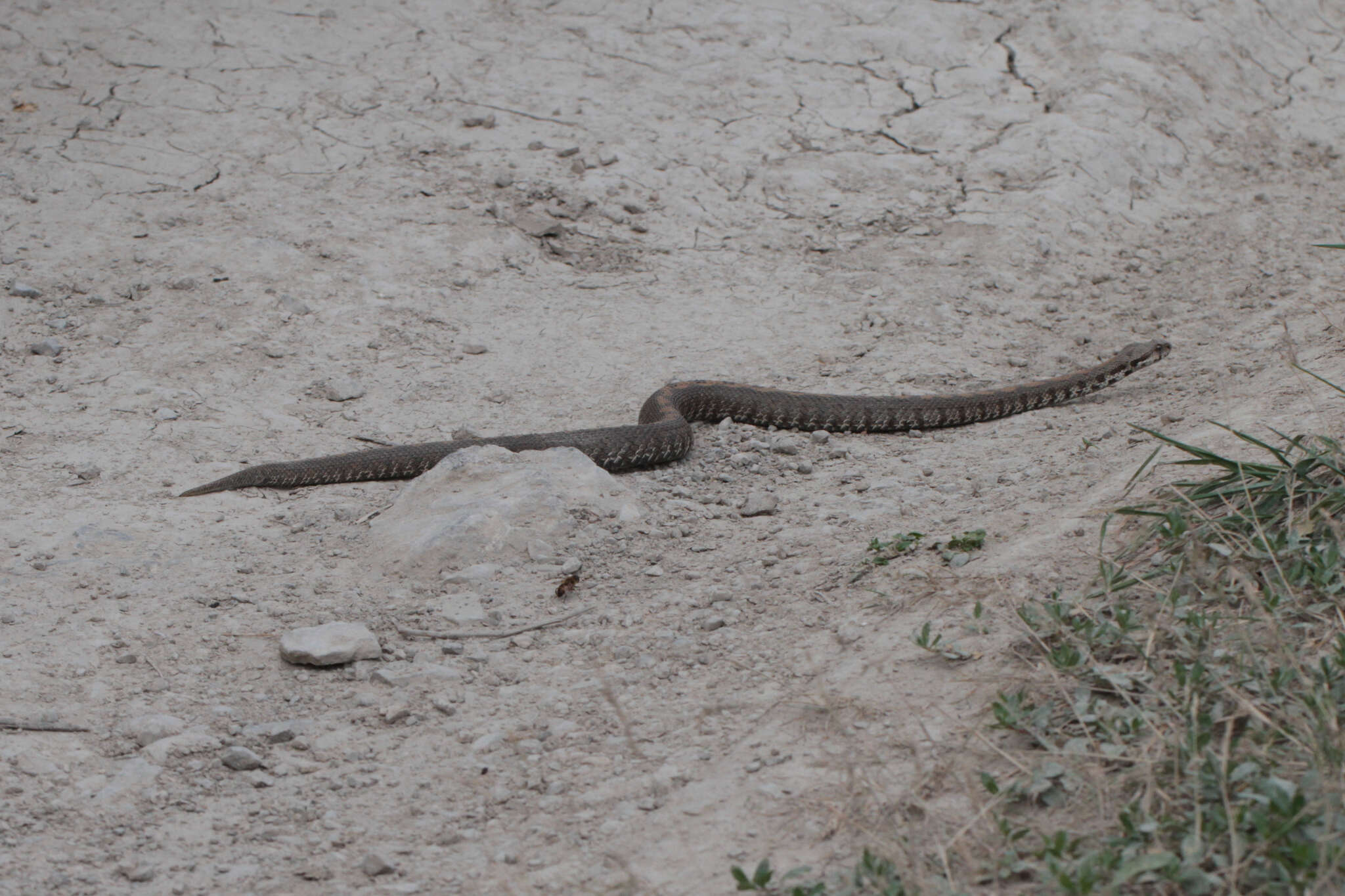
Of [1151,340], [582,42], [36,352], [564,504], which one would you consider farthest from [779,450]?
[582,42]

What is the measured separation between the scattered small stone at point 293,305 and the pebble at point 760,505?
403 centimetres

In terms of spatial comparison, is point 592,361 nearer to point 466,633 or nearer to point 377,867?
point 466,633

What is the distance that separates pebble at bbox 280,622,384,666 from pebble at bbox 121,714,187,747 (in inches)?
21.9

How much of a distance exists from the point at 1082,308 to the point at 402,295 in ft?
18.0

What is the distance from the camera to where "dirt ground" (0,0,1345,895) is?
4.01 meters

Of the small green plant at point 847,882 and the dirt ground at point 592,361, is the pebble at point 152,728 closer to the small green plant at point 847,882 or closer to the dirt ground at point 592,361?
the dirt ground at point 592,361

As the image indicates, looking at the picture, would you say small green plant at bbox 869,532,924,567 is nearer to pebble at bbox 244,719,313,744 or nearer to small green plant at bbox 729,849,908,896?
small green plant at bbox 729,849,908,896

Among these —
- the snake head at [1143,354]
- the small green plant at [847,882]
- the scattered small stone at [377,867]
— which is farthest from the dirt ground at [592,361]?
the snake head at [1143,354]

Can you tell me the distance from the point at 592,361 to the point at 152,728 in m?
4.87

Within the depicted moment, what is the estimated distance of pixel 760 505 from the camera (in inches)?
260

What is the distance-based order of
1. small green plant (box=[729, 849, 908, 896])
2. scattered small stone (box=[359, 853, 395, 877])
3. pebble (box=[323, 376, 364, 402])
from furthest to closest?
pebble (box=[323, 376, 364, 402]) < scattered small stone (box=[359, 853, 395, 877]) < small green plant (box=[729, 849, 908, 896])

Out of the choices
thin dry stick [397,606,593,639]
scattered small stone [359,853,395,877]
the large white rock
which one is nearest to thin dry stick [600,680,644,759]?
thin dry stick [397,606,593,639]

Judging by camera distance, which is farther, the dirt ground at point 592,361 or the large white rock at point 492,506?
the large white rock at point 492,506

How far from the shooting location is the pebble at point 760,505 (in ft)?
21.6
